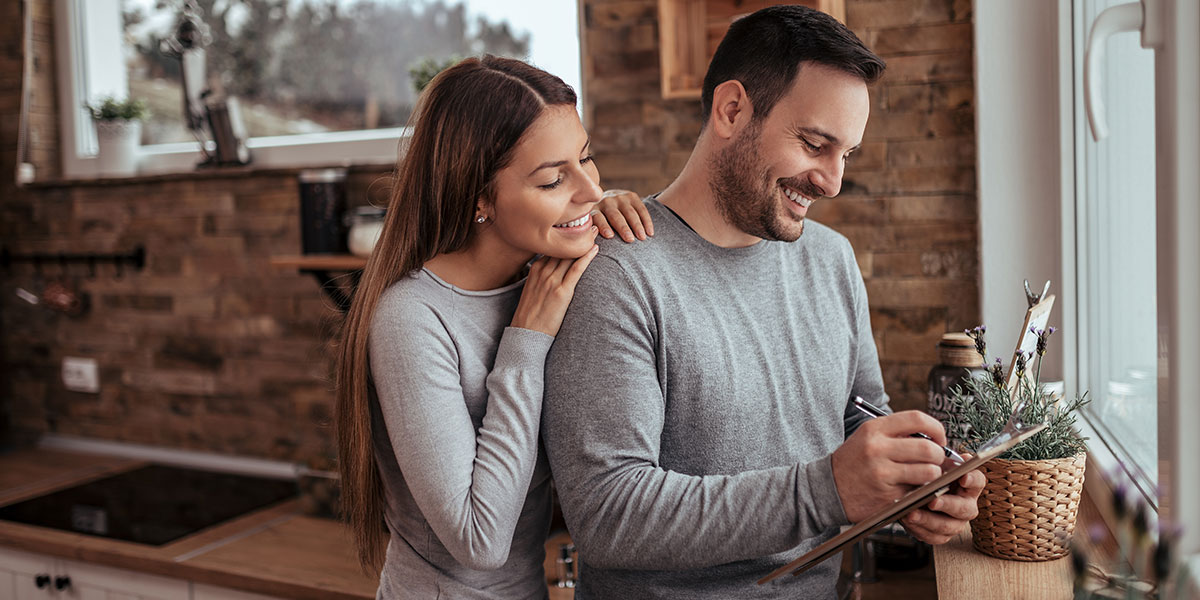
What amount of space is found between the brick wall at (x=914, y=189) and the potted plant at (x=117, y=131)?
5.89 ft

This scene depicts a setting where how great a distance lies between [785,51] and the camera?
1279 mm

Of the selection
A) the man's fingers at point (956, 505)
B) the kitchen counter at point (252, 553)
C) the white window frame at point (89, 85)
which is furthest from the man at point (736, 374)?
the white window frame at point (89, 85)

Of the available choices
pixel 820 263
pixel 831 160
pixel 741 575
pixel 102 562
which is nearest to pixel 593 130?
pixel 820 263

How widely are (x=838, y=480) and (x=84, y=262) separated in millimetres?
2744

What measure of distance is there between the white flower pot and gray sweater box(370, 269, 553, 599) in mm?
2065

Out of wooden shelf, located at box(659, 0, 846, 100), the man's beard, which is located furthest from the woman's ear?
wooden shelf, located at box(659, 0, 846, 100)

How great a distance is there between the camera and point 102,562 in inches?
89.1

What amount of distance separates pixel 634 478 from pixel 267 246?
6.30 ft

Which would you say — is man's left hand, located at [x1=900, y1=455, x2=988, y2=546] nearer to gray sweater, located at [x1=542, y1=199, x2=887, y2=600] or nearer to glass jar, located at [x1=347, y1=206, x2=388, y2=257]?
gray sweater, located at [x1=542, y1=199, x2=887, y2=600]

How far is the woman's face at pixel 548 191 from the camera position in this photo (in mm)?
1261

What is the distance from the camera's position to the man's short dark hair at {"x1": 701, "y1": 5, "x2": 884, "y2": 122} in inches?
49.6

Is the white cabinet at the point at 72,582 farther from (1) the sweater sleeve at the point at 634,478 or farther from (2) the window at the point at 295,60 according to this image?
(1) the sweater sleeve at the point at 634,478

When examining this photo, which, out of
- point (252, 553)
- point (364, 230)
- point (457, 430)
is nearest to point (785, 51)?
point (457, 430)

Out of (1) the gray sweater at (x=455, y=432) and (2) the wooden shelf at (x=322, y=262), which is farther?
(2) the wooden shelf at (x=322, y=262)
